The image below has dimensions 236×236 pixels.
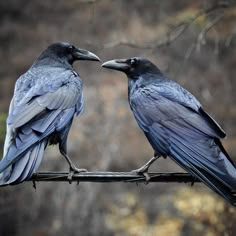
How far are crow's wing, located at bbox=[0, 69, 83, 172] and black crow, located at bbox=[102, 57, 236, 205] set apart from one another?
44cm

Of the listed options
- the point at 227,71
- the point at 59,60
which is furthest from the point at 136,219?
the point at 59,60

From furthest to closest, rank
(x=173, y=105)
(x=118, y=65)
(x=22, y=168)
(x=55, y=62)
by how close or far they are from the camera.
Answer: (x=55, y=62) → (x=118, y=65) → (x=173, y=105) → (x=22, y=168)

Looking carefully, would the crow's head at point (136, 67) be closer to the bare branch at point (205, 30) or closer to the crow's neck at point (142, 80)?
the crow's neck at point (142, 80)

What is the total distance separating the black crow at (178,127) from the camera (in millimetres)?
4730

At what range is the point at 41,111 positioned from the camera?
17.7 ft

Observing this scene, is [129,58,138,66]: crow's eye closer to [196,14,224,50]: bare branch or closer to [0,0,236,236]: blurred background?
[196,14,224,50]: bare branch

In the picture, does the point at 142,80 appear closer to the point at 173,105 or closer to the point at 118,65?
the point at 118,65

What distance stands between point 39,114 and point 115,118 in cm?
701

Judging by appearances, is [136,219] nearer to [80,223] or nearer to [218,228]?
[80,223]

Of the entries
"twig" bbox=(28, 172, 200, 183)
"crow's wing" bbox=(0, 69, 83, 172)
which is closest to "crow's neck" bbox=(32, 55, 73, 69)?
"crow's wing" bbox=(0, 69, 83, 172)

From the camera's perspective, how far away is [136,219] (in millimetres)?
10742

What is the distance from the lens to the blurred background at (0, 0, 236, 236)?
10555mm

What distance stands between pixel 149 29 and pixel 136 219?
5.18m

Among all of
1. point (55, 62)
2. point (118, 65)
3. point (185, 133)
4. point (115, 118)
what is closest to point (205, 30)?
point (118, 65)
